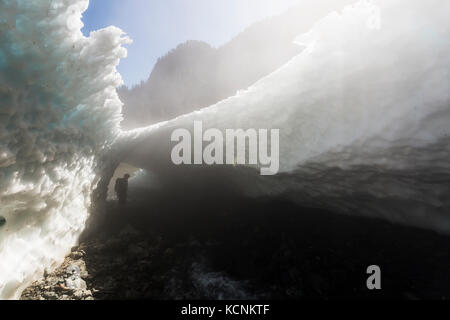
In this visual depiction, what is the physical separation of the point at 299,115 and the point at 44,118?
5.52 m

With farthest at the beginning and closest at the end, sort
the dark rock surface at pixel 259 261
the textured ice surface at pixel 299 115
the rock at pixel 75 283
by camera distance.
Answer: the dark rock surface at pixel 259 261, the rock at pixel 75 283, the textured ice surface at pixel 299 115

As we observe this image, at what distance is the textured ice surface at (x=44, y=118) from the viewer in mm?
3062

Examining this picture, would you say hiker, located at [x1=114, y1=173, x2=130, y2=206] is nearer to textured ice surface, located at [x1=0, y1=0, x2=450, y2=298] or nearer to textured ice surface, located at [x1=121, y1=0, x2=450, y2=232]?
textured ice surface, located at [x1=0, y1=0, x2=450, y2=298]

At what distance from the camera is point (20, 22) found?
299cm

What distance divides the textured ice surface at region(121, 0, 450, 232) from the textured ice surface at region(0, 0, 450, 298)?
23 mm

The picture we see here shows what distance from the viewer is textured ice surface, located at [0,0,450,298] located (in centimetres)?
340

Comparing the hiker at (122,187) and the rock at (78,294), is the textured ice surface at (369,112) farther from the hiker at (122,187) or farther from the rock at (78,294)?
the hiker at (122,187)

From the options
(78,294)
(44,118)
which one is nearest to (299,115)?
(44,118)

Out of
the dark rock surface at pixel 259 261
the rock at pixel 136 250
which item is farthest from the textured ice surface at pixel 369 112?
the rock at pixel 136 250

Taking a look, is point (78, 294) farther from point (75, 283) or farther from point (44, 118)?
point (44, 118)

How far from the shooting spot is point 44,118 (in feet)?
12.6

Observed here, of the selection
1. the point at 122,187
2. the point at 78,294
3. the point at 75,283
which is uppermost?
the point at 122,187

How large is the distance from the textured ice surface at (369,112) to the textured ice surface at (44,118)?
12.9 ft

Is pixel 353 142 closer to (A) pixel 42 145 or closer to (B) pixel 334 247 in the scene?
(B) pixel 334 247
